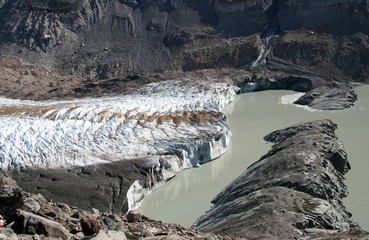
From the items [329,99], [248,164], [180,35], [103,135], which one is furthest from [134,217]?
[180,35]

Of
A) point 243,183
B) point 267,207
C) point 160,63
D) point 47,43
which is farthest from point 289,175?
point 47,43

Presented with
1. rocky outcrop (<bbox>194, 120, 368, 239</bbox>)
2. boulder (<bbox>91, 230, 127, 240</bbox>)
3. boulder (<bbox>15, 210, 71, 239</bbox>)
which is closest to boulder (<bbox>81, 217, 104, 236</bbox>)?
boulder (<bbox>91, 230, 127, 240</bbox>)

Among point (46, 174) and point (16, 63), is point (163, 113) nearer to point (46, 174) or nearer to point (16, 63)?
point (46, 174)

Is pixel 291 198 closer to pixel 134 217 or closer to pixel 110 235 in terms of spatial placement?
pixel 134 217

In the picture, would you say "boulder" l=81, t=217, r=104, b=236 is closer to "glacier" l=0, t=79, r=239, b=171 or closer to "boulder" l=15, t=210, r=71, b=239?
"boulder" l=15, t=210, r=71, b=239

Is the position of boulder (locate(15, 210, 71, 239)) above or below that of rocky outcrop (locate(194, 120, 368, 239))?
above

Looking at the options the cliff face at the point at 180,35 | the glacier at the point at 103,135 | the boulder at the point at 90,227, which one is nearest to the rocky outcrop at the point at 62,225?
the boulder at the point at 90,227
